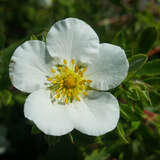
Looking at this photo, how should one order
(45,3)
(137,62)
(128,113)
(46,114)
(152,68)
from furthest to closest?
(45,3), (152,68), (128,113), (137,62), (46,114)

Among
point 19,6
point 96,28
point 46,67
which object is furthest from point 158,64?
point 19,6

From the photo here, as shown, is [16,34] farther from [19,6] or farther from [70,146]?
[70,146]

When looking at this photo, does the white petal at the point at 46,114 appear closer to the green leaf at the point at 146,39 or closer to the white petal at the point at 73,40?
the white petal at the point at 73,40

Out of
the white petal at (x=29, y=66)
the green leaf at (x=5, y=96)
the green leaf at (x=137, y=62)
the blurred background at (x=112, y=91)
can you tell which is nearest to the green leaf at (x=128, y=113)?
the blurred background at (x=112, y=91)

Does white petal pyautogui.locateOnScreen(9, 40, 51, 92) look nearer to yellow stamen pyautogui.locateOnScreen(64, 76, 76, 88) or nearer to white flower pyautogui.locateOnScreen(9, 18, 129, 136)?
white flower pyautogui.locateOnScreen(9, 18, 129, 136)

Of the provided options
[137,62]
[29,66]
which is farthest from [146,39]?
[29,66]

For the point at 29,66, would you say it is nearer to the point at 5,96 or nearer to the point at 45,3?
the point at 5,96

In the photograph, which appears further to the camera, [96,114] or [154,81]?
[154,81]
